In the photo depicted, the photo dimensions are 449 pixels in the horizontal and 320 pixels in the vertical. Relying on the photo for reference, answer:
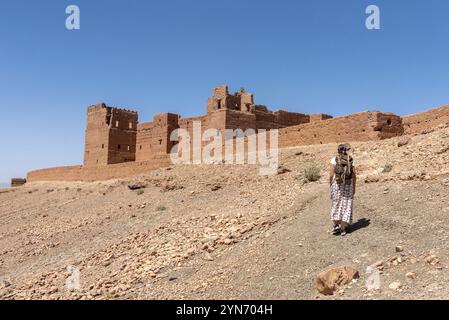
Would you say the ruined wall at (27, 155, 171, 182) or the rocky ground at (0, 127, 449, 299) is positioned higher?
the ruined wall at (27, 155, 171, 182)

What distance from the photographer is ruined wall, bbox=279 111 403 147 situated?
15.4 meters

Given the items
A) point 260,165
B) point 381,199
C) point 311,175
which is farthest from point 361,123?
point 381,199

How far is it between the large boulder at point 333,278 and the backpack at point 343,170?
202 centimetres

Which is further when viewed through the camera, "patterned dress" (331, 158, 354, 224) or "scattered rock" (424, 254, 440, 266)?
"patterned dress" (331, 158, 354, 224)

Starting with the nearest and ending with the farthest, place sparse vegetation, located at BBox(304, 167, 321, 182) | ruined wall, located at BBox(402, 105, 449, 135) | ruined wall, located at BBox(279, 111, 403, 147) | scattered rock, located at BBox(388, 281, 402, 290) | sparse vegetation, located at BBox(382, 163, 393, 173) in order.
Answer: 1. scattered rock, located at BBox(388, 281, 402, 290)
2. sparse vegetation, located at BBox(382, 163, 393, 173)
3. sparse vegetation, located at BBox(304, 167, 321, 182)
4. ruined wall, located at BBox(279, 111, 403, 147)
5. ruined wall, located at BBox(402, 105, 449, 135)

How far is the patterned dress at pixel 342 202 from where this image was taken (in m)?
7.18

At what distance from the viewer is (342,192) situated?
734cm

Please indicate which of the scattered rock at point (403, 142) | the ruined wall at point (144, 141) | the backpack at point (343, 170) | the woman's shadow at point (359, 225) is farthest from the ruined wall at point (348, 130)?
the ruined wall at point (144, 141)

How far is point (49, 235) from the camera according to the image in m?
14.6

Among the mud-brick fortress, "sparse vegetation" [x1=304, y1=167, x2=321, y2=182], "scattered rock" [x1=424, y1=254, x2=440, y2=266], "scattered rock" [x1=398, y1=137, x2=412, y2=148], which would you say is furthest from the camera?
the mud-brick fortress

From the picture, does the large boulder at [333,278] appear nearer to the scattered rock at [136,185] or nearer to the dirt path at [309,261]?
the dirt path at [309,261]

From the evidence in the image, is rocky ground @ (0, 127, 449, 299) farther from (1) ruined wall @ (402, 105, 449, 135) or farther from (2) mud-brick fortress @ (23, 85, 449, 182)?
(1) ruined wall @ (402, 105, 449, 135)

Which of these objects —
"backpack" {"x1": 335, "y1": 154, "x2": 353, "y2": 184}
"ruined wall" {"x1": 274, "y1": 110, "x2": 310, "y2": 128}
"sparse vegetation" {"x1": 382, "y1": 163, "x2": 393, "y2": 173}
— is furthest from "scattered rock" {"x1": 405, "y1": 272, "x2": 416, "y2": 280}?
"ruined wall" {"x1": 274, "y1": 110, "x2": 310, "y2": 128}

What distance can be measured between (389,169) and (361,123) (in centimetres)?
514
